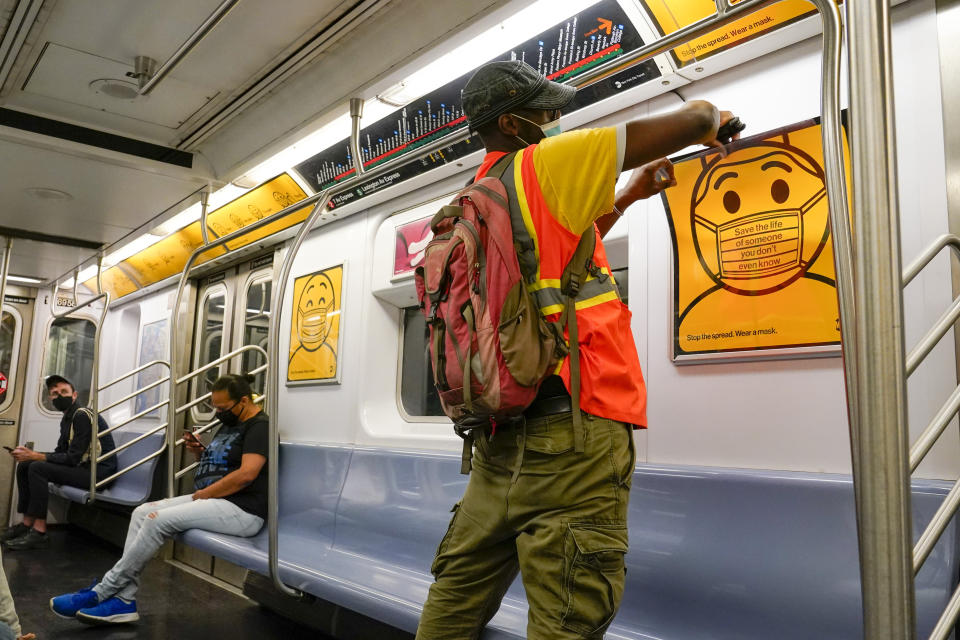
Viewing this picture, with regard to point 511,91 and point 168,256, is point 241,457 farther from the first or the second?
point 511,91

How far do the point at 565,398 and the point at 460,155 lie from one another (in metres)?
2.26

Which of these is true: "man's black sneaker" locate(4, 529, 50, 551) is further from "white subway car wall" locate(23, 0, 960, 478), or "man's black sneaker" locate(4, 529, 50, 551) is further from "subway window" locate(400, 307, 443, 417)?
"white subway car wall" locate(23, 0, 960, 478)

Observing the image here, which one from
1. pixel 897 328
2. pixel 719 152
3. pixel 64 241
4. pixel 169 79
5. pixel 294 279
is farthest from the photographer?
pixel 64 241

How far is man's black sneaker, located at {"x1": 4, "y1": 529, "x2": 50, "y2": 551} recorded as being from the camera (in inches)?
231

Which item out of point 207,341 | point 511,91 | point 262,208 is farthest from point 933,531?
point 207,341

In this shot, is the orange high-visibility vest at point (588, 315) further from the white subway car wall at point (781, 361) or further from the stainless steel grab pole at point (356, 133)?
the stainless steel grab pole at point (356, 133)

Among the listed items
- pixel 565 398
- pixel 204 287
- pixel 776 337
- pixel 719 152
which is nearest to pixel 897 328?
pixel 565 398

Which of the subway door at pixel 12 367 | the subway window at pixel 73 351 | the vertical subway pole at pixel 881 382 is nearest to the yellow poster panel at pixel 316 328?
the vertical subway pole at pixel 881 382

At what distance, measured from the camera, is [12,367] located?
7.27m

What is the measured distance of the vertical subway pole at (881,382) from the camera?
85 centimetres

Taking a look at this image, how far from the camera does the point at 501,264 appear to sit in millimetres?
1303

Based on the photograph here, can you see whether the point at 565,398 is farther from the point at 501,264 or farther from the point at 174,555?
the point at 174,555

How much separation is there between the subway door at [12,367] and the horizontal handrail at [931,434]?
26.3 feet

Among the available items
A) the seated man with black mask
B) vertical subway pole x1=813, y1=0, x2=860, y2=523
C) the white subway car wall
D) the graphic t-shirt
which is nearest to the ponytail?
the graphic t-shirt
